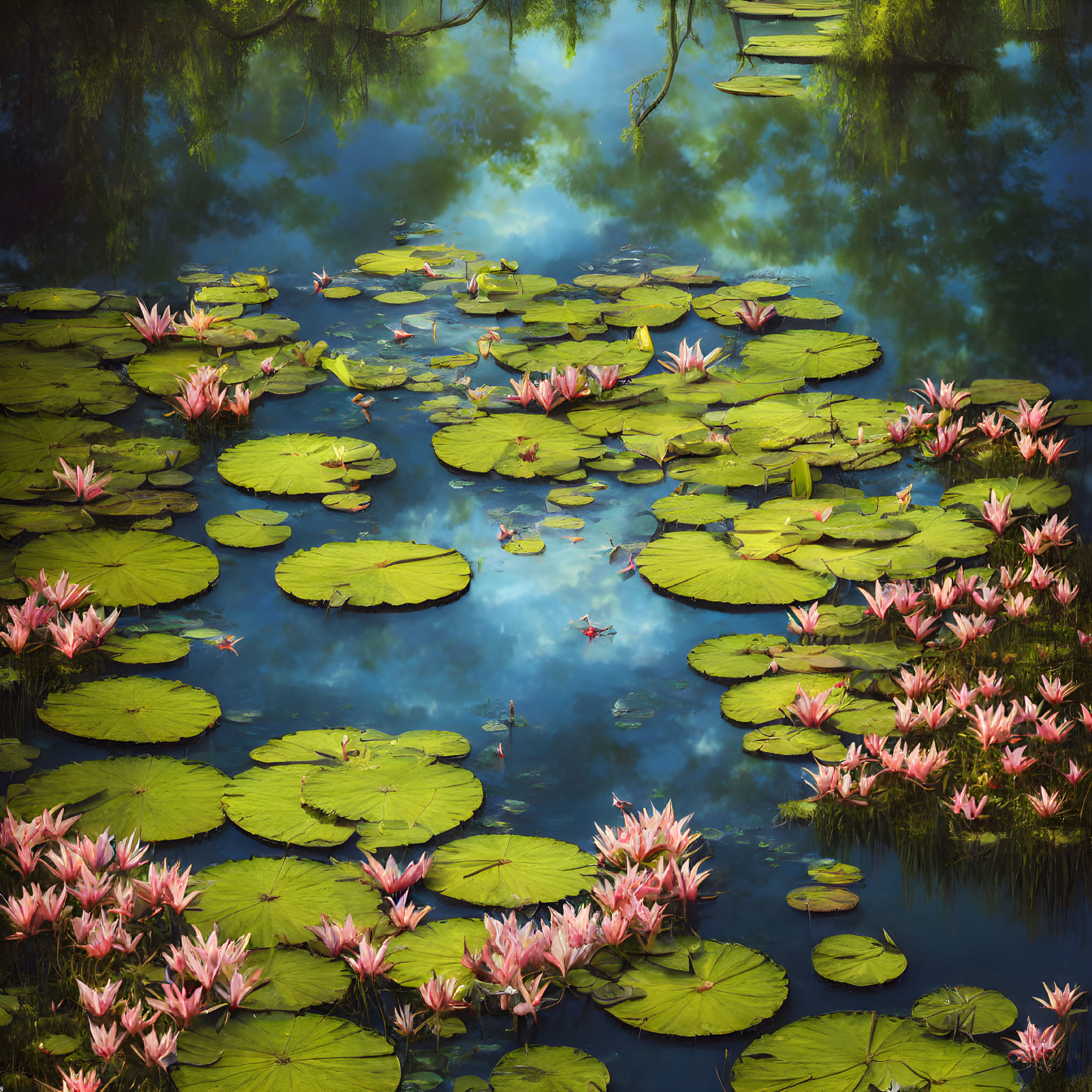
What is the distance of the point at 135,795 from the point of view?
2.79m

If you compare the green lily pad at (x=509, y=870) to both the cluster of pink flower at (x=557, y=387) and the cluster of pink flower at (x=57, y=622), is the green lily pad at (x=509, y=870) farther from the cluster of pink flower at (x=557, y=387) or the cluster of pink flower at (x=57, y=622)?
the cluster of pink flower at (x=557, y=387)

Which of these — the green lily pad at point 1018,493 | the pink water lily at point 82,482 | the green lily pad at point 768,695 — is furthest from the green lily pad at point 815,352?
the pink water lily at point 82,482

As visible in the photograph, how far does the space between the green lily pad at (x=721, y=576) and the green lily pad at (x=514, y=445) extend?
0.69 m

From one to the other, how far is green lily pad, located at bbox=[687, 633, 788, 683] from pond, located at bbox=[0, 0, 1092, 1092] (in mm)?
35

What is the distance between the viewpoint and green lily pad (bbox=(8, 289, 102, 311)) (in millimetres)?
5695

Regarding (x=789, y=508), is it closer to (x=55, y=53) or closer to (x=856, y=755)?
(x=856, y=755)

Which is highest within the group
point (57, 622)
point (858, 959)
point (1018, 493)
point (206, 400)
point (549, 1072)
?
point (206, 400)

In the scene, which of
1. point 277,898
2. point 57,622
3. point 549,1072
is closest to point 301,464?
point 57,622

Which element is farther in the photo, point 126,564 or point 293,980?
point 126,564

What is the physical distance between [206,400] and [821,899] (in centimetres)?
316

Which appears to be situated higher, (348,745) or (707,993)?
(348,745)

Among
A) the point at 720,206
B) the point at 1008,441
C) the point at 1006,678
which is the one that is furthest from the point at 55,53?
the point at 1006,678

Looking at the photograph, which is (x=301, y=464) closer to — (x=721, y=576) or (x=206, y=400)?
(x=206, y=400)

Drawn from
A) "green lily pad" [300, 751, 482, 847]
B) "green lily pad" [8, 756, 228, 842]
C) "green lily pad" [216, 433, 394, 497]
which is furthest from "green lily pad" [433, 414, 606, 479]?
"green lily pad" [8, 756, 228, 842]
